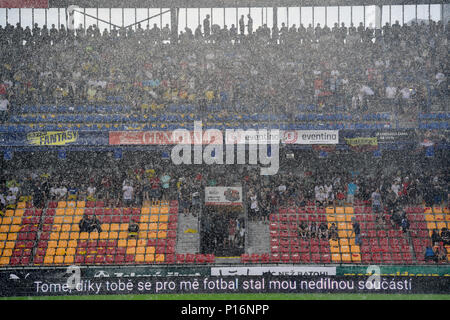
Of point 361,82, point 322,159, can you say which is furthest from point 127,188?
point 361,82

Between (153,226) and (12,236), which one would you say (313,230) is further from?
(12,236)

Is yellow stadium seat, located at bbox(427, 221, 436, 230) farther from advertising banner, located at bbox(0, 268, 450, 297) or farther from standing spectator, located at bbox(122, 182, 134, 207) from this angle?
standing spectator, located at bbox(122, 182, 134, 207)

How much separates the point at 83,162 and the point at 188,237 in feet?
24.0

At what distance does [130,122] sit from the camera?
2631 centimetres

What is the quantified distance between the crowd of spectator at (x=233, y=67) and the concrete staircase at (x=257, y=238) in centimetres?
527

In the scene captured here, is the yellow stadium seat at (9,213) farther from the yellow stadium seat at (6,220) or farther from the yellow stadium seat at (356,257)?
the yellow stadium seat at (356,257)

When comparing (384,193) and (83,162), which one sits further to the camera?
(83,162)

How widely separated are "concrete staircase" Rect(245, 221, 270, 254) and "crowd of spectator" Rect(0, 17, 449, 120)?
5272mm

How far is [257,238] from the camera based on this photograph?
981 inches

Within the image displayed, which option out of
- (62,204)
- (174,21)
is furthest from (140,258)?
(174,21)

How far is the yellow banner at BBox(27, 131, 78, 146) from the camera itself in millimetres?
26109

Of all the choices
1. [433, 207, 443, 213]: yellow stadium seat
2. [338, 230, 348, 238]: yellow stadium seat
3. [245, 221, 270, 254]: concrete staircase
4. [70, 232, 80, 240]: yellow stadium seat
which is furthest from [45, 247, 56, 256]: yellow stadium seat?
[433, 207, 443, 213]: yellow stadium seat
